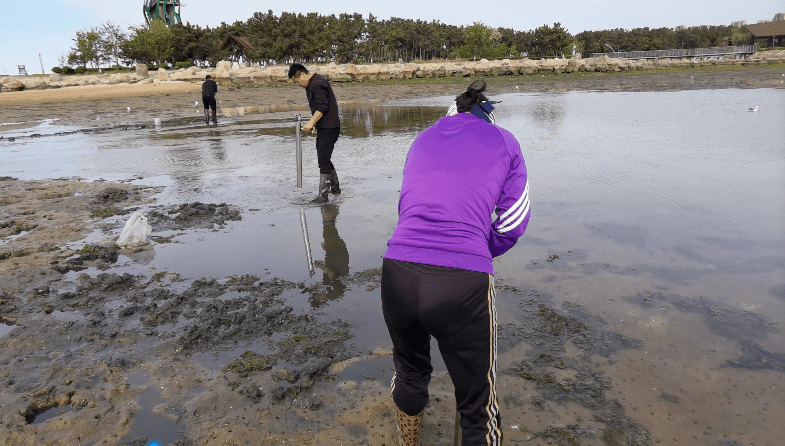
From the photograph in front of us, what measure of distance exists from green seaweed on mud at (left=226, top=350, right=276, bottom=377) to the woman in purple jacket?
1.47 meters

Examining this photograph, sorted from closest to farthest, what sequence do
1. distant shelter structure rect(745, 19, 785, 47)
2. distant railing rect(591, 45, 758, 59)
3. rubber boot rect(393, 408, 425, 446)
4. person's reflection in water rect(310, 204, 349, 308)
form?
rubber boot rect(393, 408, 425, 446) < person's reflection in water rect(310, 204, 349, 308) < distant railing rect(591, 45, 758, 59) < distant shelter structure rect(745, 19, 785, 47)

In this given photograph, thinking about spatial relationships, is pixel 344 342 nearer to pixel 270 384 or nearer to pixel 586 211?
pixel 270 384

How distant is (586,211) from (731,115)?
1239 cm

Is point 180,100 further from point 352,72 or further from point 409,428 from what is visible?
point 409,428

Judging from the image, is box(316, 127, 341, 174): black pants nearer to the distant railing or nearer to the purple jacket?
the purple jacket

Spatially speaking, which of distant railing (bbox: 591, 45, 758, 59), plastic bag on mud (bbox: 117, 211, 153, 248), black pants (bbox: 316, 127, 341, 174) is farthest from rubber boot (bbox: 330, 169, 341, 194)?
distant railing (bbox: 591, 45, 758, 59)

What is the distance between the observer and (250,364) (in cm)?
360

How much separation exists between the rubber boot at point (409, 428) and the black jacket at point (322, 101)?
18.9 ft

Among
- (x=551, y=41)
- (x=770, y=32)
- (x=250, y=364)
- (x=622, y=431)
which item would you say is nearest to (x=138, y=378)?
(x=250, y=364)

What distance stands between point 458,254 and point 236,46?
259 feet

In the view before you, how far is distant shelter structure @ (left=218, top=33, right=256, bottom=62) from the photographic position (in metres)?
68.7

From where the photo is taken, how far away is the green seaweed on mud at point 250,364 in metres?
3.55

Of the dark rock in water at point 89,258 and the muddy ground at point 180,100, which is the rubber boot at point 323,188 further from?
the muddy ground at point 180,100

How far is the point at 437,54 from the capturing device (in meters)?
88.1
